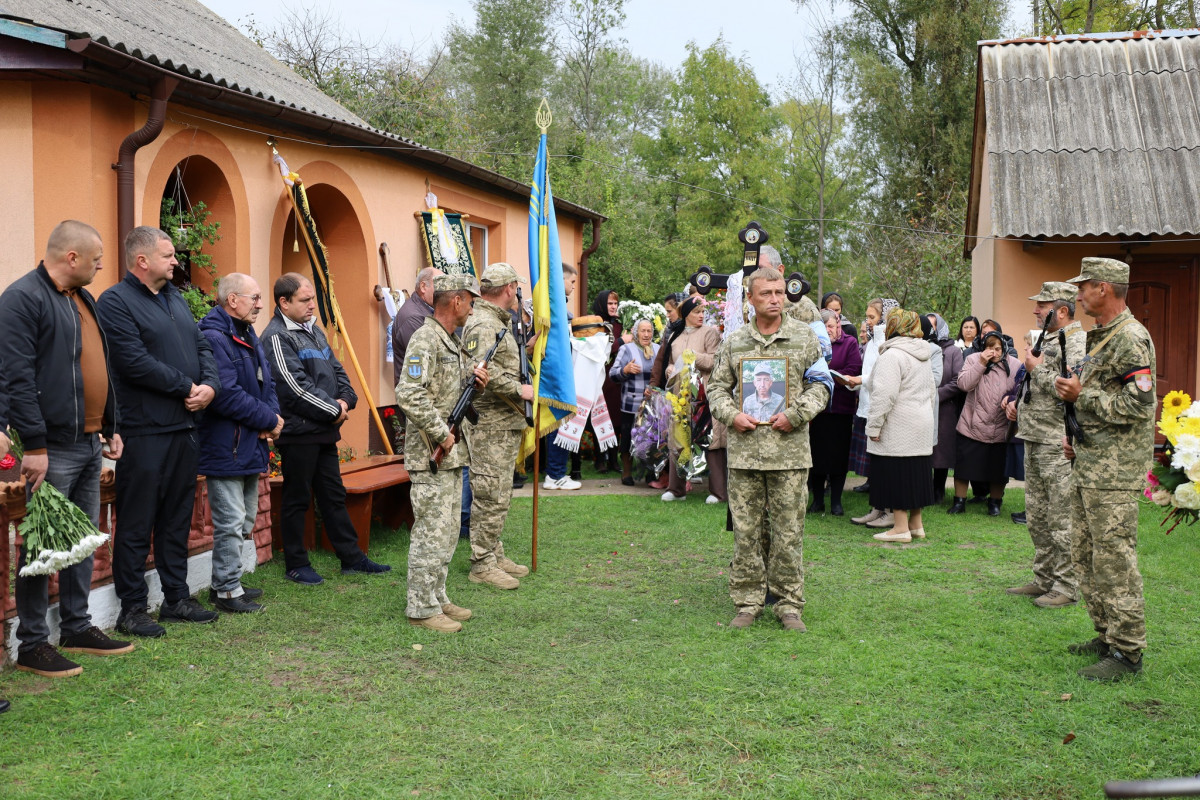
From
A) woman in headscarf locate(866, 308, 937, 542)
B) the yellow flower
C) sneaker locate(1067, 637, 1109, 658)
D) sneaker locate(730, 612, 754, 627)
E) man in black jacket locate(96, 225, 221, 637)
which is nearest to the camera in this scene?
the yellow flower

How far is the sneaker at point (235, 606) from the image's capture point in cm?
581

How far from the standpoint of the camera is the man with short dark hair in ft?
18.9

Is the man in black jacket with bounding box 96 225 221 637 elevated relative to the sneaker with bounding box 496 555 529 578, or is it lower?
elevated

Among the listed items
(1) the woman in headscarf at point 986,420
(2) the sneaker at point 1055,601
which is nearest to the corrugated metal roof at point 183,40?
(1) the woman in headscarf at point 986,420

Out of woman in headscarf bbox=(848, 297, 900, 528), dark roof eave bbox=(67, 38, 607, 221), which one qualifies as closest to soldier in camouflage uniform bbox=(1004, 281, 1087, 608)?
woman in headscarf bbox=(848, 297, 900, 528)

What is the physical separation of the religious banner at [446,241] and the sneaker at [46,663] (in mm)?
7069

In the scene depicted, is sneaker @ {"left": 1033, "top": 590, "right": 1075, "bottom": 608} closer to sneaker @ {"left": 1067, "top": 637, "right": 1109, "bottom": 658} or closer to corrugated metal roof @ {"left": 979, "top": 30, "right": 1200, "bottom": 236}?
sneaker @ {"left": 1067, "top": 637, "right": 1109, "bottom": 658}

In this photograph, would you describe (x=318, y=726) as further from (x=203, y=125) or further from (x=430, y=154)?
(x=430, y=154)

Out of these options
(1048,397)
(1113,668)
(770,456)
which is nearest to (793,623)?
(770,456)

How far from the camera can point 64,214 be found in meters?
6.37

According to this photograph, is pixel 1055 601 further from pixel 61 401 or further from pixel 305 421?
pixel 61 401

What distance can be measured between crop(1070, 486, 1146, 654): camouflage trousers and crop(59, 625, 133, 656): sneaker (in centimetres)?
499

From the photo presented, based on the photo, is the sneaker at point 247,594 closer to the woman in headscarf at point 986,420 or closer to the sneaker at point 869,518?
the sneaker at point 869,518

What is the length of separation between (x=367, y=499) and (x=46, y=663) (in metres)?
2.84
